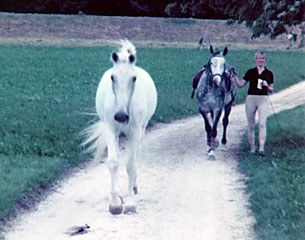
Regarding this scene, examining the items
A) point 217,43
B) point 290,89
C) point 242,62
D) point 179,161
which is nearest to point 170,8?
point 179,161

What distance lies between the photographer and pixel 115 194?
35.7 ft

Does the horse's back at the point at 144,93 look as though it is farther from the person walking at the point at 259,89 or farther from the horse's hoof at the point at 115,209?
the person walking at the point at 259,89

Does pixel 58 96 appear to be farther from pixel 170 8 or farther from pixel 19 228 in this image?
pixel 19 228

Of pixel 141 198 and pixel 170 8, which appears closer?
pixel 141 198

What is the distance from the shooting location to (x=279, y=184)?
496 inches

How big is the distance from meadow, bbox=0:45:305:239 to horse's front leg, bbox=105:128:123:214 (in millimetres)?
1303

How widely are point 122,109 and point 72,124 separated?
24.6 ft

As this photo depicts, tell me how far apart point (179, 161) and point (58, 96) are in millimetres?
9050

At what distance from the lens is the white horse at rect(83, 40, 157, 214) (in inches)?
425

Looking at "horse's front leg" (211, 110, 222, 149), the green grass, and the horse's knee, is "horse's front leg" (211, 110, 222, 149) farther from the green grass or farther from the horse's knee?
the horse's knee

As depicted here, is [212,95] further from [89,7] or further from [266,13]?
[89,7]

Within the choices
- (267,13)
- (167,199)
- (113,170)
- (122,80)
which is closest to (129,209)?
(113,170)

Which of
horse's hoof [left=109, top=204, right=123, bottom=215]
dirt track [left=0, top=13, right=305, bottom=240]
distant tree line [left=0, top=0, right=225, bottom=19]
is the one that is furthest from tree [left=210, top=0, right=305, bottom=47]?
distant tree line [left=0, top=0, right=225, bottom=19]

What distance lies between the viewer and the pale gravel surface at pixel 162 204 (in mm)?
10141
